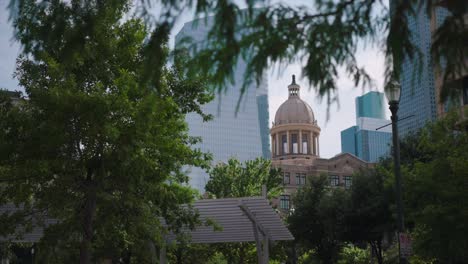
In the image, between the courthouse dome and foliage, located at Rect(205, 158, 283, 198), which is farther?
the courthouse dome

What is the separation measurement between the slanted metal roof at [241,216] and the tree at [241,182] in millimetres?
21855

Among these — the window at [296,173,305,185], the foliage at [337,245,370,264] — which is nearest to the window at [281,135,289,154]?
the window at [296,173,305,185]

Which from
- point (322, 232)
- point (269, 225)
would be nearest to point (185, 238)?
point (269, 225)

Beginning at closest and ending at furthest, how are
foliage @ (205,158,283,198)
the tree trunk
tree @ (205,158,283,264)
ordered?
the tree trunk < tree @ (205,158,283,264) < foliage @ (205,158,283,198)

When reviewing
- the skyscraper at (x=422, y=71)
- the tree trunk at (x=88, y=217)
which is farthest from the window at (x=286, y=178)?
the tree trunk at (x=88, y=217)

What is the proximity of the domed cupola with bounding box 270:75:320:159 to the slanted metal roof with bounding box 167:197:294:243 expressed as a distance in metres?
81.9

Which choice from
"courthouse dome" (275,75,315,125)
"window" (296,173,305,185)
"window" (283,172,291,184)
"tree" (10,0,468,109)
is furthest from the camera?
"courthouse dome" (275,75,315,125)

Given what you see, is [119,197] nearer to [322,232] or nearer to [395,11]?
[395,11]

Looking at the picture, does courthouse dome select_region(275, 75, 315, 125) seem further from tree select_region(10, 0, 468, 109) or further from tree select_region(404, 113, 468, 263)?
tree select_region(10, 0, 468, 109)

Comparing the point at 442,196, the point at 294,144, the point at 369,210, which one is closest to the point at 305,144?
the point at 294,144

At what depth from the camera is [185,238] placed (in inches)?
801

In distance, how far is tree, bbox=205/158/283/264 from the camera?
4831 centimetres

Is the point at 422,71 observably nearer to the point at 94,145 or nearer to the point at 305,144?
the point at 94,145

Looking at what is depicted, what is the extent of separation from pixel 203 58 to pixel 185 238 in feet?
49.1
